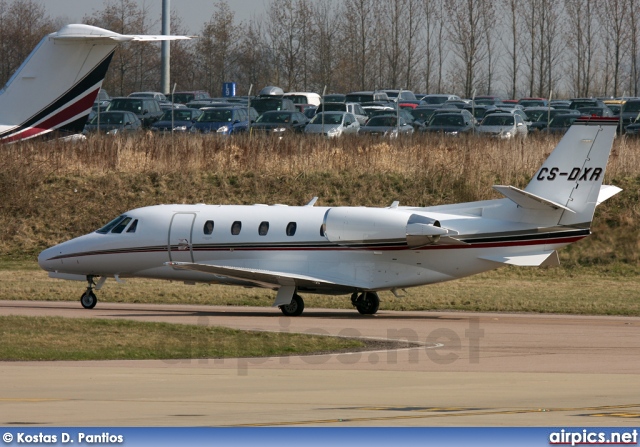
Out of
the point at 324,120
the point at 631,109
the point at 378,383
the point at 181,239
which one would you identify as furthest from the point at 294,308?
the point at 631,109

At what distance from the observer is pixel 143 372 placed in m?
16.4

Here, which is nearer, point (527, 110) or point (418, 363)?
point (418, 363)

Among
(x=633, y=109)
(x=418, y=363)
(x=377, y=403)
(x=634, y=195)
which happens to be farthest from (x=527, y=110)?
(x=377, y=403)

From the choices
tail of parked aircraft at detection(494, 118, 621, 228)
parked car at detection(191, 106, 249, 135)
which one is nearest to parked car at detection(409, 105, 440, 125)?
parked car at detection(191, 106, 249, 135)

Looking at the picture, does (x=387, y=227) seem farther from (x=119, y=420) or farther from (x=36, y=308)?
(x=119, y=420)

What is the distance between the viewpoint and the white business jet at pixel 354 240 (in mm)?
24344

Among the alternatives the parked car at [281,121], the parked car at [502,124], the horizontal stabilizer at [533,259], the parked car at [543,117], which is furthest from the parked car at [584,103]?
the horizontal stabilizer at [533,259]

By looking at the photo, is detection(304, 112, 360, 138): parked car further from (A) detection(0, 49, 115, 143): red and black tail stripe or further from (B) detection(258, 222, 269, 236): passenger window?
(B) detection(258, 222, 269, 236): passenger window

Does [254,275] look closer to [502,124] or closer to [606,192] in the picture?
[606,192]

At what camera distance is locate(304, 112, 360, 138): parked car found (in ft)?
167

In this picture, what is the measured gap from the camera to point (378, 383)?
50.3ft

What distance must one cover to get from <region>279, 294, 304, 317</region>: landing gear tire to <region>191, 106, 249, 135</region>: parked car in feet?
86.9

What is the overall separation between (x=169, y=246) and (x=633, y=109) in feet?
119

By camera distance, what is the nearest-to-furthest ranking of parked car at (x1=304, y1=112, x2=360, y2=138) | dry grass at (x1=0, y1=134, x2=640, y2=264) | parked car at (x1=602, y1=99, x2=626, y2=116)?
dry grass at (x1=0, y1=134, x2=640, y2=264) → parked car at (x1=304, y1=112, x2=360, y2=138) → parked car at (x1=602, y1=99, x2=626, y2=116)
